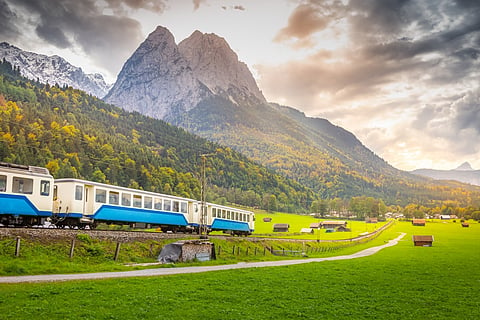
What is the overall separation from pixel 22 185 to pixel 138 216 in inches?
488

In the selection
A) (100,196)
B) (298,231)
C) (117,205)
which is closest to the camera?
(100,196)

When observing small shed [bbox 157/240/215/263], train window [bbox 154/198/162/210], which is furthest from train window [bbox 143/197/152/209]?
small shed [bbox 157/240/215/263]

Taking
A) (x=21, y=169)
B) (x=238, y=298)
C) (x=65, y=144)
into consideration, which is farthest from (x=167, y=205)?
(x=65, y=144)

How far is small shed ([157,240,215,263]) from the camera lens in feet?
110

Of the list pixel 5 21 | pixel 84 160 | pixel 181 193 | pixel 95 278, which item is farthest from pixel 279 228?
pixel 5 21

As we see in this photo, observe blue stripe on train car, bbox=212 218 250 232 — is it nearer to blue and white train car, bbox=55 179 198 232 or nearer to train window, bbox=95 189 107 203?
blue and white train car, bbox=55 179 198 232

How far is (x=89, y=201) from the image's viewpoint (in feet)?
111

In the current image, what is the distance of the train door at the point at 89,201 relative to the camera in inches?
1325

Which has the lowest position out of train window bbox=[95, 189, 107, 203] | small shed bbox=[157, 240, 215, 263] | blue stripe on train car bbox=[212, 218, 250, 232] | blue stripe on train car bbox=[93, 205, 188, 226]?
small shed bbox=[157, 240, 215, 263]

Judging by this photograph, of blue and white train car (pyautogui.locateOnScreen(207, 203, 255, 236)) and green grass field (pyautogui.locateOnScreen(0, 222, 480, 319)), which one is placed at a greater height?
blue and white train car (pyautogui.locateOnScreen(207, 203, 255, 236))

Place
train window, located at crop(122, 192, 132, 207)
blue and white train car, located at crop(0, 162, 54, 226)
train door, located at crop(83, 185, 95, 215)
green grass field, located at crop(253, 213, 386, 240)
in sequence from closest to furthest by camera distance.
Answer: blue and white train car, located at crop(0, 162, 54, 226) → train door, located at crop(83, 185, 95, 215) → train window, located at crop(122, 192, 132, 207) → green grass field, located at crop(253, 213, 386, 240)

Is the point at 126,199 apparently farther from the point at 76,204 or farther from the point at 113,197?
the point at 76,204

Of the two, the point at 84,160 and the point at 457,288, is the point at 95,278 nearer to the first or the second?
the point at 457,288

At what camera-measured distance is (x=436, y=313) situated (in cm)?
1817
